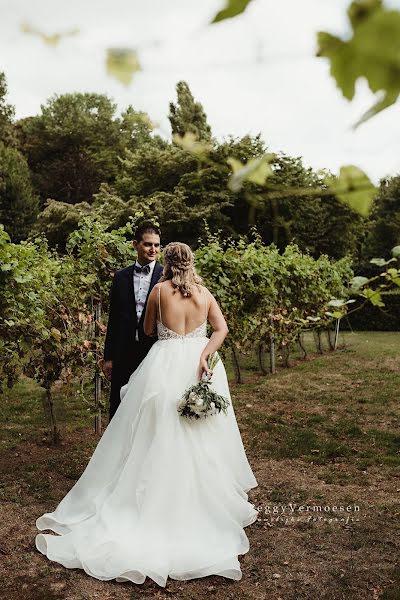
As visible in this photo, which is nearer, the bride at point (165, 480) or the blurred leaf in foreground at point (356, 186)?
the blurred leaf in foreground at point (356, 186)

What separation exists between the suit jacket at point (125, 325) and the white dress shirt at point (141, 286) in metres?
0.04

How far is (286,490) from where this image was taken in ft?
17.6

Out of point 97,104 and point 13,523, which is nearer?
point 13,523

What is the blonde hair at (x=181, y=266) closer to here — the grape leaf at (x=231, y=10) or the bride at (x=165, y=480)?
the bride at (x=165, y=480)

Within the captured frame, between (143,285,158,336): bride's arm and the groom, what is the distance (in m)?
0.39

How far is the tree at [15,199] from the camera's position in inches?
1249

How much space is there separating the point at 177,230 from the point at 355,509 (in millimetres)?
22610

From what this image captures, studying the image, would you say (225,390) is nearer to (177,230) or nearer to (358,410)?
(358,410)

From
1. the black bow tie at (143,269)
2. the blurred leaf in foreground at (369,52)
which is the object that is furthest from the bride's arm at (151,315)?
the blurred leaf in foreground at (369,52)

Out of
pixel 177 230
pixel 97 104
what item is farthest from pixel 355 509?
pixel 97 104

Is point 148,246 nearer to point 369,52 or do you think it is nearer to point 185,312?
point 185,312

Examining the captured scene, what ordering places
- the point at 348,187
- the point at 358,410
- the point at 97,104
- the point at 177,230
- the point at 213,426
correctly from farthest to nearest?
the point at 97,104 → the point at 177,230 → the point at 358,410 → the point at 213,426 → the point at 348,187

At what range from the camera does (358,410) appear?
8.50m

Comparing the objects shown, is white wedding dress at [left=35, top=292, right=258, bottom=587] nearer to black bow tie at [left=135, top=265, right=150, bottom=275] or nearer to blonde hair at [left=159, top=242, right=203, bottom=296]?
blonde hair at [left=159, top=242, right=203, bottom=296]
